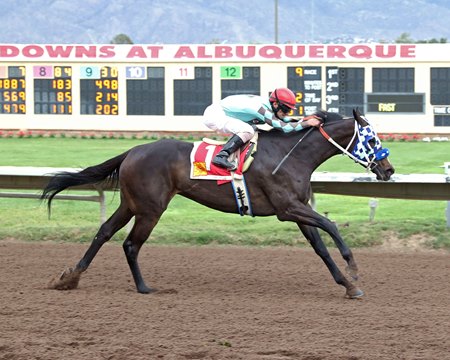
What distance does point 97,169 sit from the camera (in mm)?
9008

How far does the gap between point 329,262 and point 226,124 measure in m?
1.47

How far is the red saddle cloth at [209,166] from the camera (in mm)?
8539

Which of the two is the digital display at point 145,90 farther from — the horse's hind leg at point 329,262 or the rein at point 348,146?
the horse's hind leg at point 329,262

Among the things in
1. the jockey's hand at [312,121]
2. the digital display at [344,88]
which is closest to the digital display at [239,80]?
the digital display at [344,88]

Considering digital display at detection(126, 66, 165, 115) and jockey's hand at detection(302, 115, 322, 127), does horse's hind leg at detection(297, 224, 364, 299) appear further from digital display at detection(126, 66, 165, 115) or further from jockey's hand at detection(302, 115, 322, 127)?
digital display at detection(126, 66, 165, 115)

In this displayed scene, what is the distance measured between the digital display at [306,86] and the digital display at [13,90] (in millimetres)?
7775

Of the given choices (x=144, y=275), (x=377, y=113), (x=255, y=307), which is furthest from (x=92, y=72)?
(x=255, y=307)

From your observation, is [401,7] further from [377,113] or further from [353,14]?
[377,113]

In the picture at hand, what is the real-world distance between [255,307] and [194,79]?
21023 mm

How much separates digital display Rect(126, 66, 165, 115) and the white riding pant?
19.6 m

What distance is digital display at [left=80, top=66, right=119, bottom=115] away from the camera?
28.8 metres

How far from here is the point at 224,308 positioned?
301 inches

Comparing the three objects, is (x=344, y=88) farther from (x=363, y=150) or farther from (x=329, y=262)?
(x=329, y=262)

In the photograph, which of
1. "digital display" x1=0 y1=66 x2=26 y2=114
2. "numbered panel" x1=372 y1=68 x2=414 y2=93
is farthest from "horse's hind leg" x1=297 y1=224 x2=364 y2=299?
"digital display" x1=0 y1=66 x2=26 y2=114
